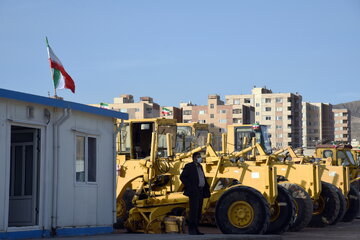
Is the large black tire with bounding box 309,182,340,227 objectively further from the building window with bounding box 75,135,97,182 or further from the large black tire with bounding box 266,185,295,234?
the building window with bounding box 75,135,97,182

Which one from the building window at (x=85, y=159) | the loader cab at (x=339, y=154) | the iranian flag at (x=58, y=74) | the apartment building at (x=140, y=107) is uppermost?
the apartment building at (x=140, y=107)

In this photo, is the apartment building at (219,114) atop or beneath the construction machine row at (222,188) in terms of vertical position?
atop

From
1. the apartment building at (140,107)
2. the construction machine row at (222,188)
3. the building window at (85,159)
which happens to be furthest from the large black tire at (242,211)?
the apartment building at (140,107)

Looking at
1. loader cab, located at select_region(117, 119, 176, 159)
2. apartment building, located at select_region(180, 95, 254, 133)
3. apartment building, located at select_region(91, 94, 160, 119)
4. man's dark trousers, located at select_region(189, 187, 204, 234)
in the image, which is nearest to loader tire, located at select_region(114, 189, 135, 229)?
loader cab, located at select_region(117, 119, 176, 159)

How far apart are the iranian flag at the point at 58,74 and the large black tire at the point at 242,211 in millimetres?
4675

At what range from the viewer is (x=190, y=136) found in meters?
26.0

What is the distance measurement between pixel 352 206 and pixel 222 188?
7.60m

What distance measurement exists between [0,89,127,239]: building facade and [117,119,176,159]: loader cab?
5767 millimetres

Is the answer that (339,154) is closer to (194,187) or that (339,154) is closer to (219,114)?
(194,187)

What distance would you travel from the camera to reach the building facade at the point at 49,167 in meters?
15.0

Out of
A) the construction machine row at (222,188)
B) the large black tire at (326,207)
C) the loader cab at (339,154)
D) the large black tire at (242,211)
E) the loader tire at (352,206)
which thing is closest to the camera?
the large black tire at (242,211)

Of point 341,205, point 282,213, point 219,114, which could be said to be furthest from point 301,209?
point 219,114

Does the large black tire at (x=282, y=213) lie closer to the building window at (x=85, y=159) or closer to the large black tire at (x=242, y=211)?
→ the large black tire at (x=242, y=211)

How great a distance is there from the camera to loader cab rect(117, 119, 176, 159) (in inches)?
929
